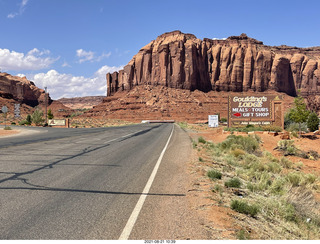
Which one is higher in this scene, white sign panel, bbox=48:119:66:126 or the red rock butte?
the red rock butte

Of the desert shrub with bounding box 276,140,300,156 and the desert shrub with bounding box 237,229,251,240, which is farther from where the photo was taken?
the desert shrub with bounding box 276,140,300,156

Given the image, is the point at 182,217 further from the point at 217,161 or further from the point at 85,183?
the point at 217,161

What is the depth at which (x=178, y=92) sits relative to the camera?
12712 centimetres

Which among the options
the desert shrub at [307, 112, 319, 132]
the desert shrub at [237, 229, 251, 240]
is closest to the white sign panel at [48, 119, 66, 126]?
the desert shrub at [307, 112, 319, 132]

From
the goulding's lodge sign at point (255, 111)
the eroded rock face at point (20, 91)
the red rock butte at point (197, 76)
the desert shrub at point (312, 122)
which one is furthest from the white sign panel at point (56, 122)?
the eroded rock face at point (20, 91)

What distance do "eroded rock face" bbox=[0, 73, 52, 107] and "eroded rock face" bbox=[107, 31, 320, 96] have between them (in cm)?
5308

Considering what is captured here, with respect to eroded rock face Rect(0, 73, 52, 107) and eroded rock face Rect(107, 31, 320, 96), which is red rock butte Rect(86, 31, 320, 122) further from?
eroded rock face Rect(0, 73, 52, 107)

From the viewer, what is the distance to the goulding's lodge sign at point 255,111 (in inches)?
1598

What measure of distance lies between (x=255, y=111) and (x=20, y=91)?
15641cm

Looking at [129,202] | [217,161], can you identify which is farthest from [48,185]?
[217,161]

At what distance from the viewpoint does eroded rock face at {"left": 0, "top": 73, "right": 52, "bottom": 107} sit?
500ft

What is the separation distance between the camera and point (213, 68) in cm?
14175

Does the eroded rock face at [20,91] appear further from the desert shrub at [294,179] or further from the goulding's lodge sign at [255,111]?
the desert shrub at [294,179]

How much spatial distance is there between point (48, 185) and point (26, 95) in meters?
180
